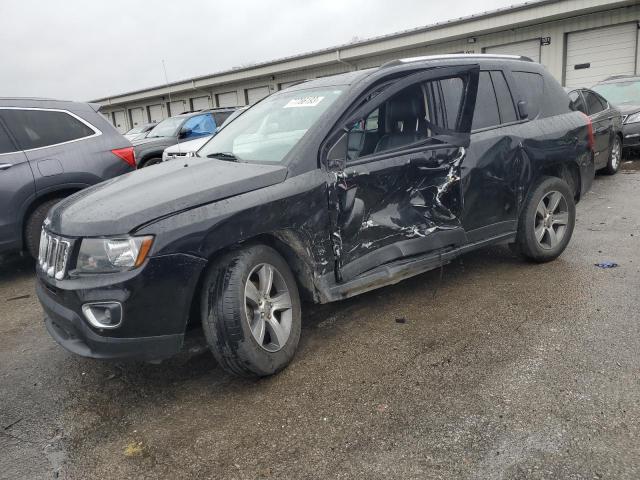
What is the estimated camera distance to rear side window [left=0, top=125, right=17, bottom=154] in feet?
17.4

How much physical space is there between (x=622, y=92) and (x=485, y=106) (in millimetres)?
8562

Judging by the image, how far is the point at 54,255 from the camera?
2.90 metres

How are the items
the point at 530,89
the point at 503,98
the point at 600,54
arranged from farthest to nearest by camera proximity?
the point at 600,54
the point at 530,89
the point at 503,98

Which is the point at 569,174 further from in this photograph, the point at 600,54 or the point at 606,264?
the point at 600,54

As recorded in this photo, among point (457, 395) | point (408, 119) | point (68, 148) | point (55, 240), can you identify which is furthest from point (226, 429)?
point (68, 148)

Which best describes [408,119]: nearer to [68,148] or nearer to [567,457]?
[567,457]

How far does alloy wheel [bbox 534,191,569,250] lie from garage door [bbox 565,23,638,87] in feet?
39.4

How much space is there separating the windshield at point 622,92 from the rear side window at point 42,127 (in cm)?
1003

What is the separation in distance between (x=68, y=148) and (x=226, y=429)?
4.27 meters

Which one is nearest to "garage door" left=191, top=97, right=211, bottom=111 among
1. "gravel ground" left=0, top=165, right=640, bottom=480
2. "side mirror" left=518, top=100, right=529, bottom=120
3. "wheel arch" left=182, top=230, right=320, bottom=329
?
"side mirror" left=518, top=100, right=529, bottom=120

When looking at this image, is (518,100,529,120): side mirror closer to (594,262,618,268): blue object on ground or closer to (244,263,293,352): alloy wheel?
(594,262,618,268): blue object on ground

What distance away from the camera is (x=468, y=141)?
3988mm

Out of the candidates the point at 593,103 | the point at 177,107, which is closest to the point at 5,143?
the point at 593,103

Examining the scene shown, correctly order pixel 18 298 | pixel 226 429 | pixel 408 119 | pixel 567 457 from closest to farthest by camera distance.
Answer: pixel 567 457, pixel 226 429, pixel 408 119, pixel 18 298
